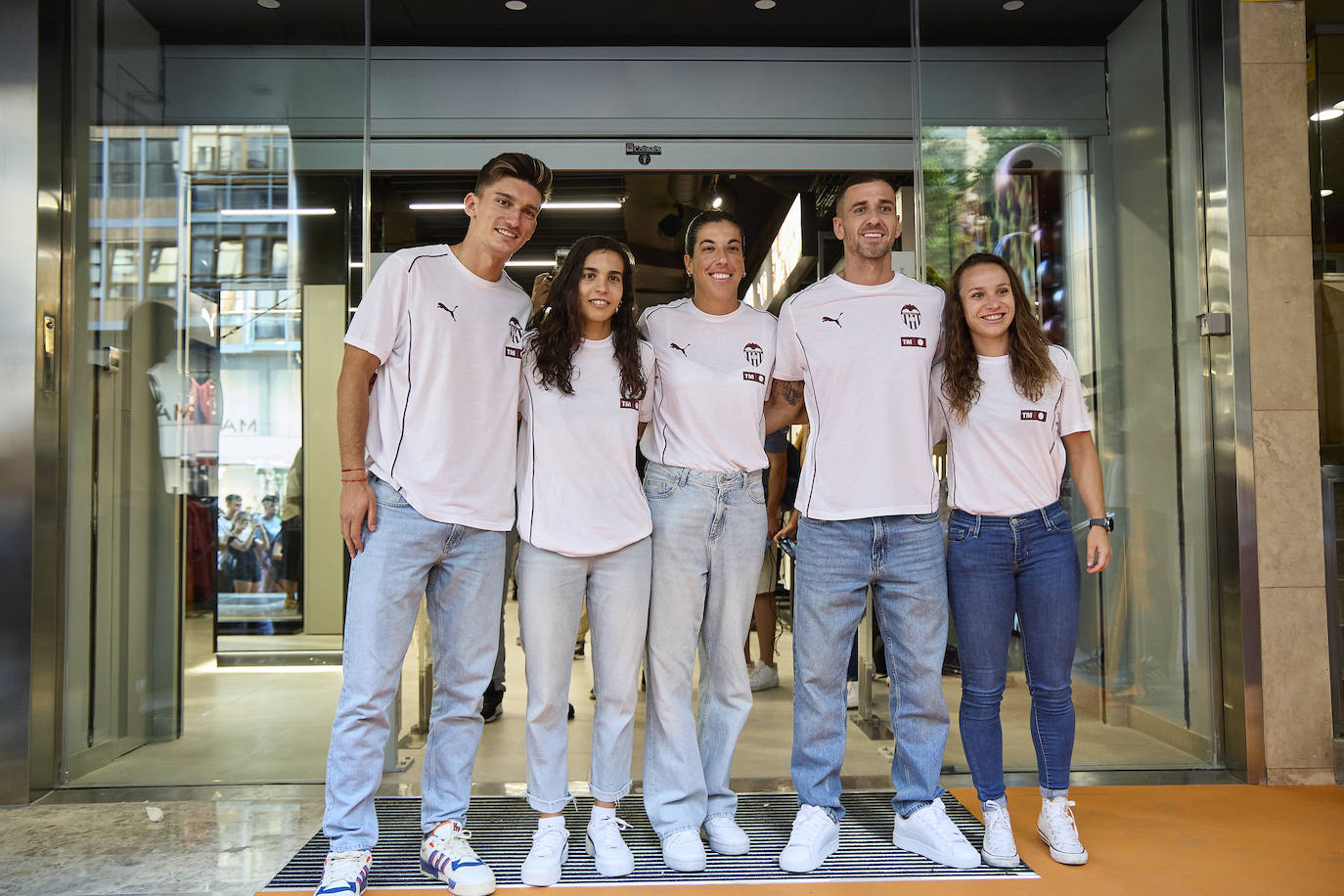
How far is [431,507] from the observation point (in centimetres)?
231

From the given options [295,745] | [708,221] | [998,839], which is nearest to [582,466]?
[708,221]

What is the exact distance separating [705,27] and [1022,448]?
2.52 metres

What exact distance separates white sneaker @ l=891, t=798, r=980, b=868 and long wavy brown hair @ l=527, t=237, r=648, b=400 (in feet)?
4.43

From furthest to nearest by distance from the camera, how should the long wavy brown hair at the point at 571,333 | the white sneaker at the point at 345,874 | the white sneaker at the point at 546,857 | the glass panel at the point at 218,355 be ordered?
the glass panel at the point at 218,355
the long wavy brown hair at the point at 571,333
the white sneaker at the point at 546,857
the white sneaker at the point at 345,874

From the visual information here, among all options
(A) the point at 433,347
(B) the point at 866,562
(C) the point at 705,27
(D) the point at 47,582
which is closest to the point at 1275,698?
(B) the point at 866,562

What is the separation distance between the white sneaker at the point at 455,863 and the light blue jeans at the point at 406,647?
4cm

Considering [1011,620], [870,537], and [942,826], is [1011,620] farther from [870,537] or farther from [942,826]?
[942,826]

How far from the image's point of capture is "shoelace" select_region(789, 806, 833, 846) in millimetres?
2451

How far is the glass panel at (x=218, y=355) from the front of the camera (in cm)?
336

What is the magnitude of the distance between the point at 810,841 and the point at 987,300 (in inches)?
58.6

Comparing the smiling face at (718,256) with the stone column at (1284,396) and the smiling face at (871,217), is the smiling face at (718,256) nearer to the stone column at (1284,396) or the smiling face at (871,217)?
the smiling face at (871,217)

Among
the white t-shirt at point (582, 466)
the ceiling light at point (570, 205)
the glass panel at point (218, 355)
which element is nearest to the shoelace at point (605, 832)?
the white t-shirt at point (582, 466)

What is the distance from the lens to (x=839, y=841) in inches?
104

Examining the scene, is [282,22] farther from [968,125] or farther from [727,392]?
[968,125]
